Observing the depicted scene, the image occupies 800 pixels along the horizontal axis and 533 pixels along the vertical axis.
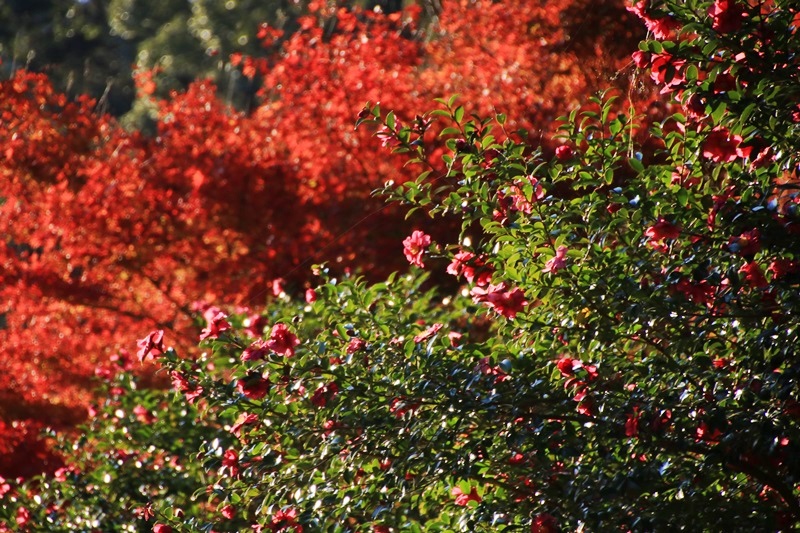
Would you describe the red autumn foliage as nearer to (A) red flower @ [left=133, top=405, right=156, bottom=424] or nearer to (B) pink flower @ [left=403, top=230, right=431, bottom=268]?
(A) red flower @ [left=133, top=405, right=156, bottom=424]

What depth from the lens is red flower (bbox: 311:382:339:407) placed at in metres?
2.93

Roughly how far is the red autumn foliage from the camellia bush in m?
4.12

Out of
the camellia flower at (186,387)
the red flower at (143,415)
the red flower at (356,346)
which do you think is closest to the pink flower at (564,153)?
the red flower at (356,346)

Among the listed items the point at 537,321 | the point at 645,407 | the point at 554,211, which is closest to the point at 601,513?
the point at 645,407

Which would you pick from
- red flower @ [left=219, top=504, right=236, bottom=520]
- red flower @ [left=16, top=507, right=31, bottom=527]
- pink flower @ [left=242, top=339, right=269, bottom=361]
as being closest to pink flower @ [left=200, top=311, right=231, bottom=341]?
pink flower @ [left=242, top=339, right=269, bottom=361]

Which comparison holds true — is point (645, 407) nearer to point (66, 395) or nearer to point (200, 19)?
point (66, 395)

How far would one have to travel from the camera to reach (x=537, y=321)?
2.80 meters

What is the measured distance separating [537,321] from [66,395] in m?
5.99

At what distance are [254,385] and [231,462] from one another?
0.35 m

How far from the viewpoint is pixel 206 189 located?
7352 millimetres

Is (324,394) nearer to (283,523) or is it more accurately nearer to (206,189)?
(283,523)

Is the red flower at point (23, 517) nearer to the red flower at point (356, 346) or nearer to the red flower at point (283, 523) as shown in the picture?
the red flower at point (283, 523)

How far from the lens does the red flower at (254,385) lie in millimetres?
2918

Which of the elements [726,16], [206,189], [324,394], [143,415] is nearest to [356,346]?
[324,394]
